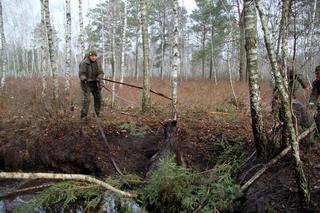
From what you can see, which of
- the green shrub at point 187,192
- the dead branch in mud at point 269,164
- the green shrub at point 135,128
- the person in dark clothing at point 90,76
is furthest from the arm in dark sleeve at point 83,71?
the dead branch in mud at point 269,164

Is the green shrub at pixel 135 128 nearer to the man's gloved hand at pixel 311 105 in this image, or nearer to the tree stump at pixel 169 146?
the tree stump at pixel 169 146

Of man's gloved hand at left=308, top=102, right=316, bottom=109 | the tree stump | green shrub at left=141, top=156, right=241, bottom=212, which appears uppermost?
man's gloved hand at left=308, top=102, right=316, bottom=109

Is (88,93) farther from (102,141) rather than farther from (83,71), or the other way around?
(102,141)

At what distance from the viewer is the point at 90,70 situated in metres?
8.52

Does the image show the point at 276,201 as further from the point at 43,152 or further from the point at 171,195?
the point at 43,152

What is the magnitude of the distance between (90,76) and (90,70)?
16cm

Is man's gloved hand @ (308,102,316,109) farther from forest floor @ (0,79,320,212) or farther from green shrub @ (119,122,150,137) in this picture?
green shrub @ (119,122,150,137)

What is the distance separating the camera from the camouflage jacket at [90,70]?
8367 mm

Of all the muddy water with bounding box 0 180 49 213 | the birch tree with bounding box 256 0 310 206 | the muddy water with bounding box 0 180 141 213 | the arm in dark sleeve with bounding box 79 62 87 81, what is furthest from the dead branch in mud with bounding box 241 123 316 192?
the arm in dark sleeve with bounding box 79 62 87 81

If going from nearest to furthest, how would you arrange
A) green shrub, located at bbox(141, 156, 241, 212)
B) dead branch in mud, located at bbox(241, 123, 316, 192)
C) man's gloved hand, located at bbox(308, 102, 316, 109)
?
green shrub, located at bbox(141, 156, 241, 212) < dead branch in mud, located at bbox(241, 123, 316, 192) < man's gloved hand, located at bbox(308, 102, 316, 109)

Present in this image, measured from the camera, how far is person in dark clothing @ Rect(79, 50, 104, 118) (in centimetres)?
838

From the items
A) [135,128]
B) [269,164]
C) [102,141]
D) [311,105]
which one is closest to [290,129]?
[269,164]

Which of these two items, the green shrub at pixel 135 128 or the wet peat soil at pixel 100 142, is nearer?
the wet peat soil at pixel 100 142

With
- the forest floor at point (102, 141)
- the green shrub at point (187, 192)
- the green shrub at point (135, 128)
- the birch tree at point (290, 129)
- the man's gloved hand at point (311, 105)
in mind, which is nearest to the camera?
the birch tree at point (290, 129)
